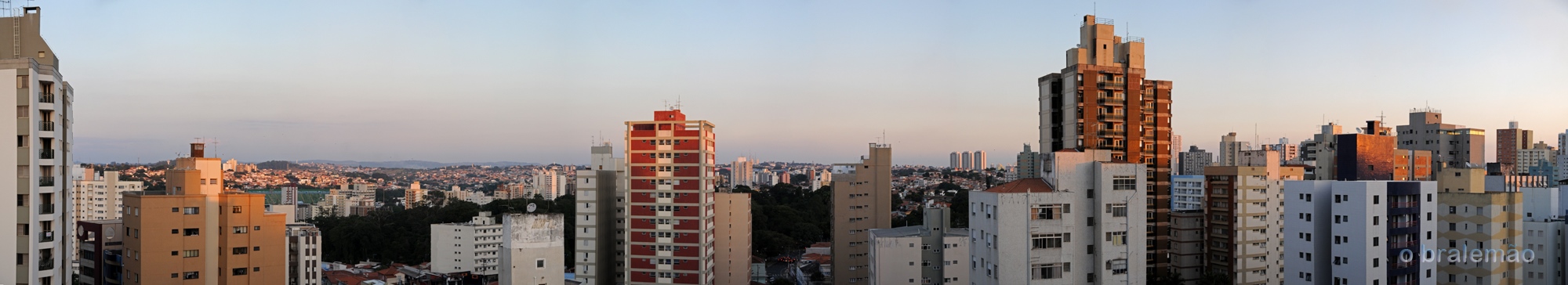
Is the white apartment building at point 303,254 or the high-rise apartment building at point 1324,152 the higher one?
the high-rise apartment building at point 1324,152

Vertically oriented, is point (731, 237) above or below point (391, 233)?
above

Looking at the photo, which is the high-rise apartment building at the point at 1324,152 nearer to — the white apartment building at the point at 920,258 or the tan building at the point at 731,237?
the white apartment building at the point at 920,258

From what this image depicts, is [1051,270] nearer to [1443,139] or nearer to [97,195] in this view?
[1443,139]

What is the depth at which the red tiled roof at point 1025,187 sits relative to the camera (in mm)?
17875

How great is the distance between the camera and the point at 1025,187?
18062 mm

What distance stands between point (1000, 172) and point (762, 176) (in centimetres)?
3285

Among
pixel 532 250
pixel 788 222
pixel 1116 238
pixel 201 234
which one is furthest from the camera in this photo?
pixel 788 222

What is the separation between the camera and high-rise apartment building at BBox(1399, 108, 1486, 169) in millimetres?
45031

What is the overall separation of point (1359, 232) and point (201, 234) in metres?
28.3

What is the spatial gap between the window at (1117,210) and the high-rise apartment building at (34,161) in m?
18.7

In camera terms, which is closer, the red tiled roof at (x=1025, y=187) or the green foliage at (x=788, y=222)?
the red tiled roof at (x=1025, y=187)

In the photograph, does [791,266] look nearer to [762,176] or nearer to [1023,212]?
[1023,212]

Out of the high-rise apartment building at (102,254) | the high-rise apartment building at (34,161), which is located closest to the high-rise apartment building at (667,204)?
the high-rise apartment building at (102,254)

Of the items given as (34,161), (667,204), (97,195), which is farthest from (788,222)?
(34,161)
